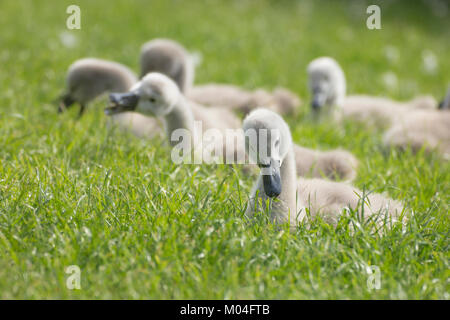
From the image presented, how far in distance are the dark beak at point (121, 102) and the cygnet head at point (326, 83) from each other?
7.38 feet

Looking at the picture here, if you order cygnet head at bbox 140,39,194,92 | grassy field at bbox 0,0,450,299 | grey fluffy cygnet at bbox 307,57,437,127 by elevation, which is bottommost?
grassy field at bbox 0,0,450,299

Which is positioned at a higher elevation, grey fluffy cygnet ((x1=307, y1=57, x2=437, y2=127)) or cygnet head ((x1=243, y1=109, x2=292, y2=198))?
grey fluffy cygnet ((x1=307, y1=57, x2=437, y2=127))

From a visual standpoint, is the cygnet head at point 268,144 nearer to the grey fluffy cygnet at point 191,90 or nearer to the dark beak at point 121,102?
the dark beak at point 121,102

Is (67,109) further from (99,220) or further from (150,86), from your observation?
(99,220)

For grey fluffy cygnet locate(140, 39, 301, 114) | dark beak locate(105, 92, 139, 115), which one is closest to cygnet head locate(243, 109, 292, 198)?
dark beak locate(105, 92, 139, 115)

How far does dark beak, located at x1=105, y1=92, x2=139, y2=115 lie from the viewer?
4.38 m

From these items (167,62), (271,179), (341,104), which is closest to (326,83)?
(341,104)

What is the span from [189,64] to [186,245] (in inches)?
134

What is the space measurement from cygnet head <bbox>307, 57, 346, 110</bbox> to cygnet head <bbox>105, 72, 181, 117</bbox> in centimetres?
205

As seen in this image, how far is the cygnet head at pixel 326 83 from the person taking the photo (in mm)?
6129

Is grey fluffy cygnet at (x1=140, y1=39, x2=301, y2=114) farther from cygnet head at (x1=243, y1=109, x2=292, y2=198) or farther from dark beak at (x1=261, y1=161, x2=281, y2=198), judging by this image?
dark beak at (x1=261, y1=161, x2=281, y2=198)

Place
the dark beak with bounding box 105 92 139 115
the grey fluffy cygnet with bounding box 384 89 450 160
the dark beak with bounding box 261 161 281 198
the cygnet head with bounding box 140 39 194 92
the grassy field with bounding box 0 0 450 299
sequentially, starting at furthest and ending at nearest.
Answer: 1. the cygnet head with bounding box 140 39 194 92
2. the grey fluffy cygnet with bounding box 384 89 450 160
3. the dark beak with bounding box 105 92 139 115
4. the dark beak with bounding box 261 161 281 198
5. the grassy field with bounding box 0 0 450 299

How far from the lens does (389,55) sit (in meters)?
9.52

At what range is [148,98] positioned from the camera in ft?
14.6
